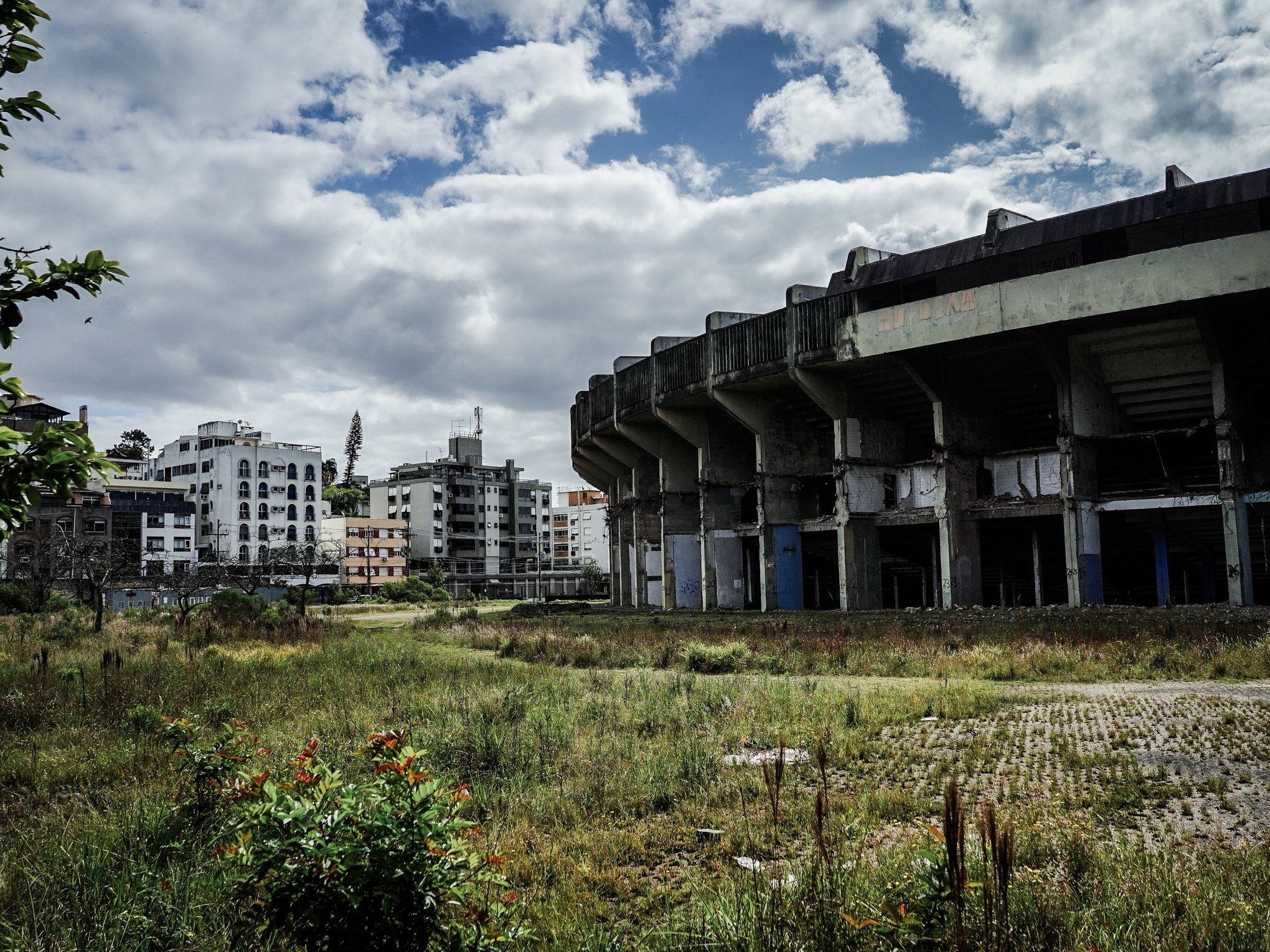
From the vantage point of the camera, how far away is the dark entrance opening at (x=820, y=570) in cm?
3897

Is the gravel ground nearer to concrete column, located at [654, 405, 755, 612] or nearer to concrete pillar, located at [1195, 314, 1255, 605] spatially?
concrete pillar, located at [1195, 314, 1255, 605]

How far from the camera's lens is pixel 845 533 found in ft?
102

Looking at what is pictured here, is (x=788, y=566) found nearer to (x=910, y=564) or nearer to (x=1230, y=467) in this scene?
(x=910, y=564)

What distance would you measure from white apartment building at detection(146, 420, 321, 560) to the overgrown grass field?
74043 millimetres

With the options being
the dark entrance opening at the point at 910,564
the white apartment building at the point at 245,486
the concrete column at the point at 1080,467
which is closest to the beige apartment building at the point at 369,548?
the white apartment building at the point at 245,486

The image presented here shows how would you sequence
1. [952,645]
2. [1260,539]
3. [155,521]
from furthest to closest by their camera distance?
1. [155,521]
2. [1260,539]
3. [952,645]

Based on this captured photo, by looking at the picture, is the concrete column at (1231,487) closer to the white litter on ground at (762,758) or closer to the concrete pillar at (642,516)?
the white litter on ground at (762,758)

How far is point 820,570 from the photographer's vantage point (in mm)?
41938

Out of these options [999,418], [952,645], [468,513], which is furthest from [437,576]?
[952,645]

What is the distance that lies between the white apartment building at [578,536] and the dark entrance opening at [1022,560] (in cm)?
7574

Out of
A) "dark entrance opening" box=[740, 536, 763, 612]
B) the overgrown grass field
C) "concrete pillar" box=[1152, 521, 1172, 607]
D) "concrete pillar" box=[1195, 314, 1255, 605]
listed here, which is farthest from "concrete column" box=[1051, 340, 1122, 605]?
"dark entrance opening" box=[740, 536, 763, 612]

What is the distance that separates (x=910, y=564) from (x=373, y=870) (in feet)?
125

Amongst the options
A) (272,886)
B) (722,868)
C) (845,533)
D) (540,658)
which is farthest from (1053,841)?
(845,533)

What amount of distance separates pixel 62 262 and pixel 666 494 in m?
36.9
